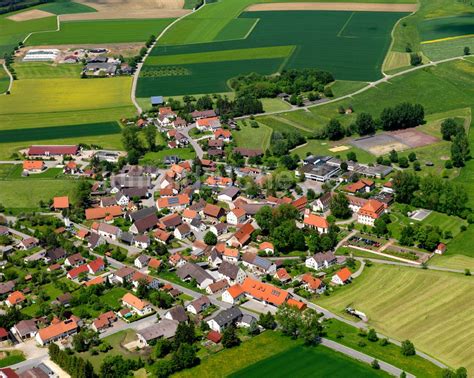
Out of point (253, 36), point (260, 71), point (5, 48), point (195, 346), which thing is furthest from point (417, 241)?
point (5, 48)

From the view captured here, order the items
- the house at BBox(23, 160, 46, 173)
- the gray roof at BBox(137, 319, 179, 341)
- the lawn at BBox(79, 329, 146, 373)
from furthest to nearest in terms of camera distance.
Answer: the house at BBox(23, 160, 46, 173)
the gray roof at BBox(137, 319, 179, 341)
the lawn at BBox(79, 329, 146, 373)

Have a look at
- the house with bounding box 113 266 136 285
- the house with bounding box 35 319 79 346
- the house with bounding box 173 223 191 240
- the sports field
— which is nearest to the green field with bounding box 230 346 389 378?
the house with bounding box 35 319 79 346

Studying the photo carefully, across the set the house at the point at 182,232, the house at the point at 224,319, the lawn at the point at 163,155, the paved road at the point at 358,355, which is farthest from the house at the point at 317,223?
the lawn at the point at 163,155

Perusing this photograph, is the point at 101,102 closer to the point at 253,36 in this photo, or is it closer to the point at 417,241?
the point at 253,36

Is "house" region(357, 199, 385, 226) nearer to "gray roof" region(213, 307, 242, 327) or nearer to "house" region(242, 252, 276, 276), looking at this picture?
"house" region(242, 252, 276, 276)

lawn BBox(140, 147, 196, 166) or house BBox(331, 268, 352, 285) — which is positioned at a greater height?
lawn BBox(140, 147, 196, 166)

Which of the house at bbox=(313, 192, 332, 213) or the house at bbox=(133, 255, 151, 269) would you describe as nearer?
the house at bbox=(133, 255, 151, 269)
